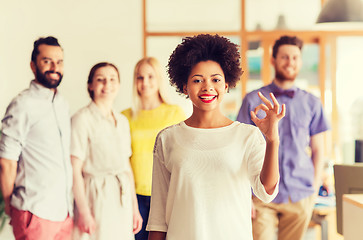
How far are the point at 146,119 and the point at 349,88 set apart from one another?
10.1 feet

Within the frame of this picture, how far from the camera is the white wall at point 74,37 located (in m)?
3.87

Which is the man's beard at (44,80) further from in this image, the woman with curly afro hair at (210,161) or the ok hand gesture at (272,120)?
the ok hand gesture at (272,120)

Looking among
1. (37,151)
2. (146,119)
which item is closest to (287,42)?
(146,119)

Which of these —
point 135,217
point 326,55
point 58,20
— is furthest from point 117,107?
point 326,55

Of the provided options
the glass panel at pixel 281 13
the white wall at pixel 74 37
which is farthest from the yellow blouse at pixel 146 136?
the glass panel at pixel 281 13

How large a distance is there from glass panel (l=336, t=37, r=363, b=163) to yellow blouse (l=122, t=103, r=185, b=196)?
283cm

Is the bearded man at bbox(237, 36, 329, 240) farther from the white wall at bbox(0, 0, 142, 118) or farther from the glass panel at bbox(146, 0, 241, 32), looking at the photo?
the glass panel at bbox(146, 0, 241, 32)

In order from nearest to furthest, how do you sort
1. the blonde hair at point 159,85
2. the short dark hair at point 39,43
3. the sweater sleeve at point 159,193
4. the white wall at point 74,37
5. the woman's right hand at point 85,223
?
1. the sweater sleeve at point 159,193
2. the short dark hair at point 39,43
3. the woman's right hand at point 85,223
4. the blonde hair at point 159,85
5. the white wall at point 74,37

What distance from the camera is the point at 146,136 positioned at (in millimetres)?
3480

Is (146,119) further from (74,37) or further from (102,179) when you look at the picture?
(74,37)

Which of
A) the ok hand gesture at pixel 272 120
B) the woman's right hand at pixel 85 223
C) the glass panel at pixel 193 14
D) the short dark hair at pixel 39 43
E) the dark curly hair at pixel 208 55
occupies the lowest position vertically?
the woman's right hand at pixel 85 223

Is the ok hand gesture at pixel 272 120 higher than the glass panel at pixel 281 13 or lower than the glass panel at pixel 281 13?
lower

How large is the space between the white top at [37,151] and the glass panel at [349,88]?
3.59 m

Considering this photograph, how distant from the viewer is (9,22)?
154 inches
